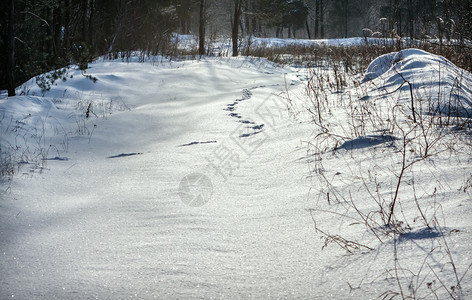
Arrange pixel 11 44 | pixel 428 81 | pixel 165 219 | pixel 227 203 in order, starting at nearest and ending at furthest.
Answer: pixel 165 219 < pixel 227 203 < pixel 428 81 < pixel 11 44

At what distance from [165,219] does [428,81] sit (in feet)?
11.1

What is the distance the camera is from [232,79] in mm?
7953

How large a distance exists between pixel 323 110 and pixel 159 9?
40.5 ft

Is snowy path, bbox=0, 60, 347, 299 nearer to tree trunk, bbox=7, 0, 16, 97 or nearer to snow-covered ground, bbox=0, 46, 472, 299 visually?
snow-covered ground, bbox=0, 46, 472, 299

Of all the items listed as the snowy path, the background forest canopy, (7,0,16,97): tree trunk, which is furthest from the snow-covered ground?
the background forest canopy

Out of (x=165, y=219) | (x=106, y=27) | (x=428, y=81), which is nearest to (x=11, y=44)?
(x=165, y=219)

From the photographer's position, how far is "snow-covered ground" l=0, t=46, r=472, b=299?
1.58 m

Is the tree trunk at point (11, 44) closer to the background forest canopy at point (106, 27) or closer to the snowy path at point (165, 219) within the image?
the background forest canopy at point (106, 27)

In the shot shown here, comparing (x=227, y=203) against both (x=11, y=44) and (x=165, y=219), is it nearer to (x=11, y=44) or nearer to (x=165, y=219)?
(x=165, y=219)

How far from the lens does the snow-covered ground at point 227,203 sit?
1577mm

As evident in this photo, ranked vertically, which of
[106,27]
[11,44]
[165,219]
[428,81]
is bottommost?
[165,219]

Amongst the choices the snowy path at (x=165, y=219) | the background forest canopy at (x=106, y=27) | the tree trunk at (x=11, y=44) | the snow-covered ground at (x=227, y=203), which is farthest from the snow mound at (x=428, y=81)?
the tree trunk at (x=11, y=44)

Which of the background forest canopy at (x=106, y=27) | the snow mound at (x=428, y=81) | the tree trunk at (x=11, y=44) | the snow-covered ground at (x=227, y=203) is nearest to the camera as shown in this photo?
the snow-covered ground at (x=227, y=203)

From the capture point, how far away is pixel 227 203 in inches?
100.0
